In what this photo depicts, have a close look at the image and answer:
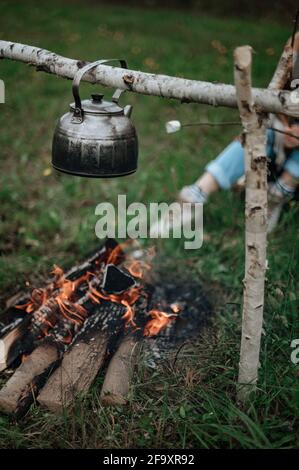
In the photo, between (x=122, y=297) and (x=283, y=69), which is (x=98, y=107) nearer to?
(x=283, y=69)

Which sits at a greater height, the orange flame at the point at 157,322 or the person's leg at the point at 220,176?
the person's leg at the point at 220,176

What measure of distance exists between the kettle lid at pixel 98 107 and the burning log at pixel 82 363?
4.35ft

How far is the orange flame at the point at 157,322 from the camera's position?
9.82 ft

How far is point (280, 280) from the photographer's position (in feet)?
11.2

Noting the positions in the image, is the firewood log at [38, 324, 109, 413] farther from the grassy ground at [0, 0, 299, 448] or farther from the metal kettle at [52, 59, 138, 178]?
the metal kettle at [52, 59, 138, 178]

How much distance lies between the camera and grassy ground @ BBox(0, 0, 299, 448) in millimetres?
2318

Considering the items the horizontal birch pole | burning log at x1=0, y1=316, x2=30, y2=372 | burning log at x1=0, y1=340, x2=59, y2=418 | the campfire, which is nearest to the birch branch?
the horizontal birch pole

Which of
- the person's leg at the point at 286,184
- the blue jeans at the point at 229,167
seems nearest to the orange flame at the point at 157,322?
the person's leg at the point at 286,184

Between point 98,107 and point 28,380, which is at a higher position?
point 98,107

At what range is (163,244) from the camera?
422 centimetres

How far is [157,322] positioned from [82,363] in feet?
2.08

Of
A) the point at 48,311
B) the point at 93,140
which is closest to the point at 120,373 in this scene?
the point at 48,311

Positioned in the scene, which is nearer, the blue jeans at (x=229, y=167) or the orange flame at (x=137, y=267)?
the orange flame at (x=137, y=267)

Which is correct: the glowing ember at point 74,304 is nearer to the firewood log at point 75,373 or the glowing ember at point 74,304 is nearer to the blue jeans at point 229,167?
the firewood log at point 75,373
